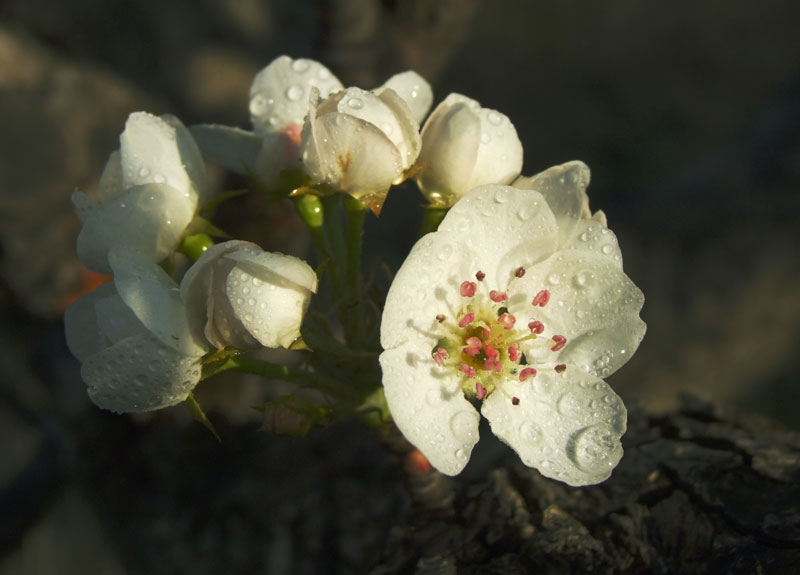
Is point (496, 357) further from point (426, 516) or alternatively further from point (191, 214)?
point (191, 214)

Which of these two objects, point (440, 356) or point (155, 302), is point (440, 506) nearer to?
point (440, 356)

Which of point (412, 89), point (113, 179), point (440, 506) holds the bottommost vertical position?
point (440, 506)

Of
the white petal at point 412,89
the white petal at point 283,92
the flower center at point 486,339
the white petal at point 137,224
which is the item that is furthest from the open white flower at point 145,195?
the flower center at point 486,339

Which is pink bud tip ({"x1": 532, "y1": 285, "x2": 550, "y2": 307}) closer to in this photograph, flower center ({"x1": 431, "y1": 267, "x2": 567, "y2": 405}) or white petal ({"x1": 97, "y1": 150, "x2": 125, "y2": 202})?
flower center ({"x1": 431, "y1": 267, "x2": 567, "y2": 405})

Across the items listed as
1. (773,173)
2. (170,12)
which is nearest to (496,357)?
(773,173)

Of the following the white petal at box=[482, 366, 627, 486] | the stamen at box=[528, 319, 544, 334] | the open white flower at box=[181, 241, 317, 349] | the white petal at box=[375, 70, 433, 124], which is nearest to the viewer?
the open white flower at box=[181, 241, 317, 349]

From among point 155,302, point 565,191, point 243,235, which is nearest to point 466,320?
point 565,191

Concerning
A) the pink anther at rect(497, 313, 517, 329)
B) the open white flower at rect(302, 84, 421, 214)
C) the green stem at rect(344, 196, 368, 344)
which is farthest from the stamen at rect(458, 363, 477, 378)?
the open white flower at rect(302, 84, 421, 214)

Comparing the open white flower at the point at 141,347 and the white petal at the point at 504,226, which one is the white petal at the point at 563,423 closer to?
the white petal at the point at 504,226
